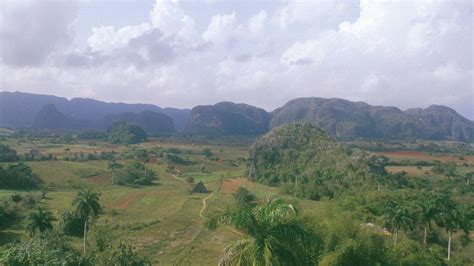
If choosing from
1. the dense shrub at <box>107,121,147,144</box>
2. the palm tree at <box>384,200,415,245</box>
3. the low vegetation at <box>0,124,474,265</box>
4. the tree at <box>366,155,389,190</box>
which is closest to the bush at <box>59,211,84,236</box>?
the low vegetation at <box>0,124,474,265</box>

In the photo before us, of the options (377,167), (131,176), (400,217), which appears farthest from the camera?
(377,167)

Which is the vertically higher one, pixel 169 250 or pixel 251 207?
pixel 251 207

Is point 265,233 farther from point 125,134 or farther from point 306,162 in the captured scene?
point 125,134

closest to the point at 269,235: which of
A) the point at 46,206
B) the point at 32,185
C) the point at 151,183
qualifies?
the point at 46,206

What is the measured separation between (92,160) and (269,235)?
322 feet

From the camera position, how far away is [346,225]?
68.0ft

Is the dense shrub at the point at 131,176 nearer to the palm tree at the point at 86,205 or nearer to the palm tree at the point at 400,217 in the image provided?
the palm tree at the point at 86,205

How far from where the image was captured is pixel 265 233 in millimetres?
12008

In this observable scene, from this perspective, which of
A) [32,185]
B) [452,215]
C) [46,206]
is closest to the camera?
[452,215]

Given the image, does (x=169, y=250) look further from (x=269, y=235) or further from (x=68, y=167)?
(x=68, y=167)

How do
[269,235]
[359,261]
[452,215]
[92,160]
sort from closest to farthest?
[269,235] < [359,261] < [452,215] < [92,160]

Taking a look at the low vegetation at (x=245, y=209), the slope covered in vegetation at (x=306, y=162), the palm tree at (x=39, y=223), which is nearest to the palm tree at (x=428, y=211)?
the low vegetation at (x=245, y=209)

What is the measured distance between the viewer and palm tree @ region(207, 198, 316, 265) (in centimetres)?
1173

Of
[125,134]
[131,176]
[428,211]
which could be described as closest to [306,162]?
[131,176]
